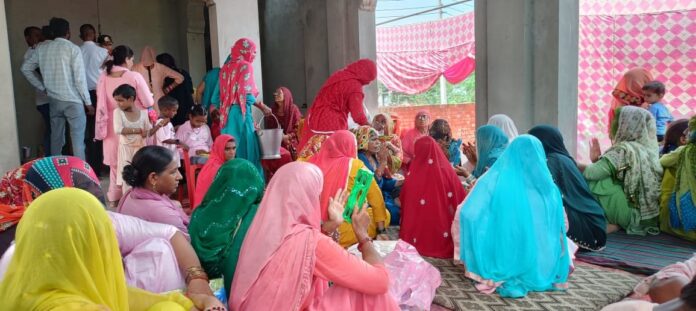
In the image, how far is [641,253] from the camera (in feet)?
13.3

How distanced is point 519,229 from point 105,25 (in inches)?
272

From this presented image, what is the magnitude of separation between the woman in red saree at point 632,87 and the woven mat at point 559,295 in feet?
11.2

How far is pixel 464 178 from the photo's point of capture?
15.9ft

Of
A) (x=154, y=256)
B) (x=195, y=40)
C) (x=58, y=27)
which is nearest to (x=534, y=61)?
(x=58, y=27)

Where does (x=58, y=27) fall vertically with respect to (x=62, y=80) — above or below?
above

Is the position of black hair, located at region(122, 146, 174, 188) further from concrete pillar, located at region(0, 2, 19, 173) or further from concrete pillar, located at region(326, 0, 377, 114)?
concrete pillar, located at region(326, 0, 377, 114)

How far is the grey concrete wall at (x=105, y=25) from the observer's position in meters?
6.92

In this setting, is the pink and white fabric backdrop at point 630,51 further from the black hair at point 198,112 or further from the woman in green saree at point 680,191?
the black hair at point 198,112

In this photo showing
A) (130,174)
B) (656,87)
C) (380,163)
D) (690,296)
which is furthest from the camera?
(656,87)

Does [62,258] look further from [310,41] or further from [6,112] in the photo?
[310,41]

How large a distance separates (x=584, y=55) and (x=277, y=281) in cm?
657

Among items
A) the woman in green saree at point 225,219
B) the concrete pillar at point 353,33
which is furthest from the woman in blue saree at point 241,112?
the woman in green saree at point 225,219

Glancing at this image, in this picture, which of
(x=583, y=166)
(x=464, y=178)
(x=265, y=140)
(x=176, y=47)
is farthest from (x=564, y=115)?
(x=176, y=47)

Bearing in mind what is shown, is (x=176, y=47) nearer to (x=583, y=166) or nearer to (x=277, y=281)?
(x=583, y=166)
